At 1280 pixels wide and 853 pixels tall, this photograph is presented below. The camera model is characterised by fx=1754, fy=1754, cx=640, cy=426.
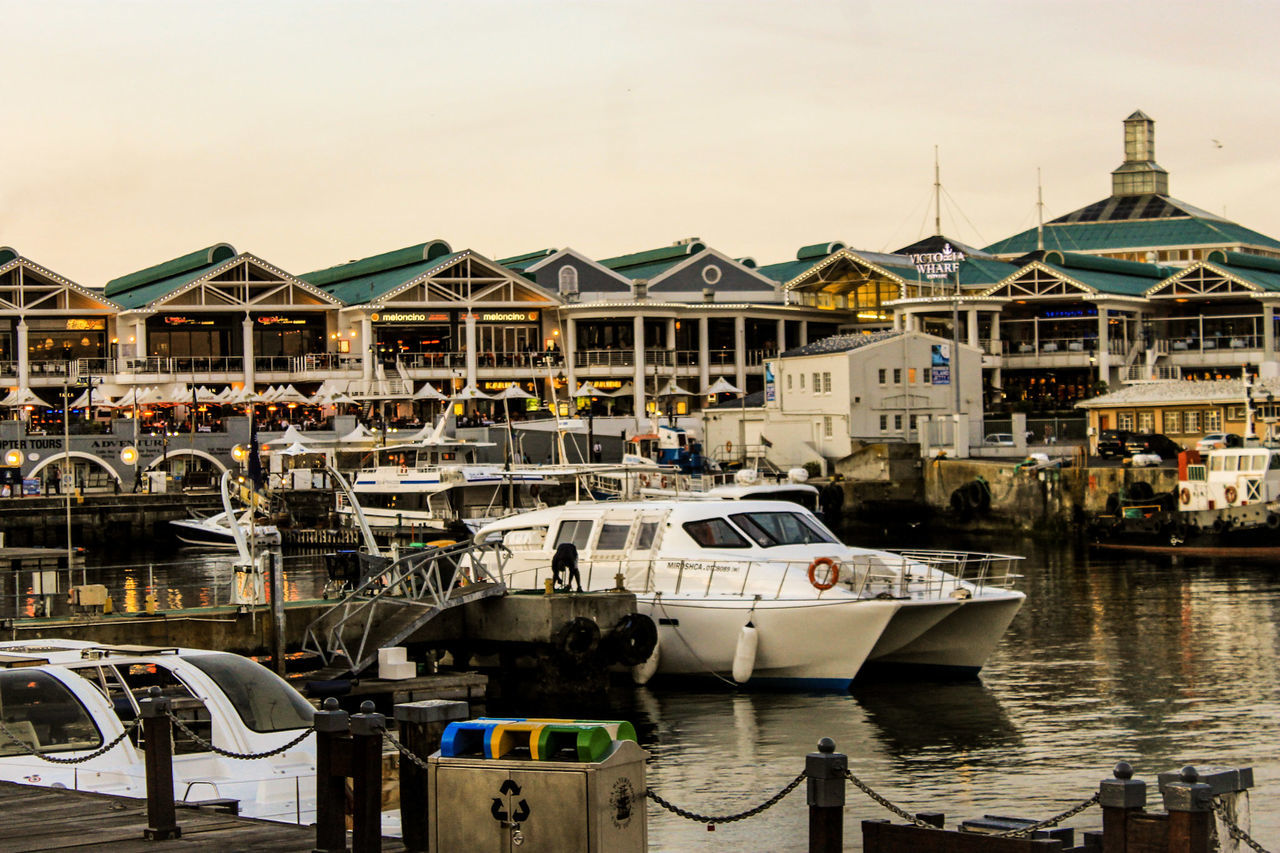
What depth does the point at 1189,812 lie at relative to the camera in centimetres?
1050

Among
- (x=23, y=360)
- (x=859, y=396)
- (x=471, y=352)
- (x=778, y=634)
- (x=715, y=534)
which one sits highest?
(x=471, y=352)

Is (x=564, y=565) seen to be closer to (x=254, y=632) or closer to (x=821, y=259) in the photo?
(x=254, y=632)

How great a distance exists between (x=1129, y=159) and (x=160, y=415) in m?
78.1

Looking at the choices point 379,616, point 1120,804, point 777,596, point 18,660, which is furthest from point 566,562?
point 1120,804

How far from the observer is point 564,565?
30.3 m

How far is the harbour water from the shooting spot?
69.8 ft

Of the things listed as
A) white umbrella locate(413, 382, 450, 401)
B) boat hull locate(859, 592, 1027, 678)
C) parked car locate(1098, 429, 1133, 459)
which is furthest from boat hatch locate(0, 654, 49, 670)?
white umbrella locate(413, 382, 450, 401)

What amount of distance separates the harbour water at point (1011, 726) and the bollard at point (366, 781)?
6205mm

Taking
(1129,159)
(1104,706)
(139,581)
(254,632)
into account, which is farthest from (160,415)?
(1129,159)

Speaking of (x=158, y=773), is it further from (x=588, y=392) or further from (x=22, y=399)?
(x=588, y=392)

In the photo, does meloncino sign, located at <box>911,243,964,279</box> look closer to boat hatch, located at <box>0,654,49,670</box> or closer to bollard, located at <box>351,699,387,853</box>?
boat hatch, located at <box>0,654,49,670</box>

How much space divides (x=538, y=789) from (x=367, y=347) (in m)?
81.2

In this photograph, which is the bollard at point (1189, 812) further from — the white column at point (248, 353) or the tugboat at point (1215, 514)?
the white column at point (248, 353)

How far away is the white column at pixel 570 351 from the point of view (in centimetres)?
9338
